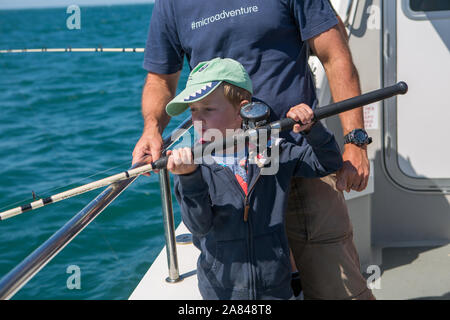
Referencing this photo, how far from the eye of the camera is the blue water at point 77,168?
602 centimetres

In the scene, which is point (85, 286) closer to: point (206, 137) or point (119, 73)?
point (206, 137)

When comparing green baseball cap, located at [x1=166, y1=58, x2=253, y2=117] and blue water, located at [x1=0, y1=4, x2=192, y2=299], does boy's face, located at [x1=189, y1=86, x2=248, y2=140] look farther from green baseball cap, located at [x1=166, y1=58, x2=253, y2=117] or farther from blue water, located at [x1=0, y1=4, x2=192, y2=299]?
blue water, located at [x1=0, y1=4, x2=192, y2=299]

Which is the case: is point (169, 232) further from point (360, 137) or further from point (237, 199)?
point (360, 137)

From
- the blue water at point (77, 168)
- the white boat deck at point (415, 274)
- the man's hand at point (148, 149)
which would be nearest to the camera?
the man's hand at point (148, 149)

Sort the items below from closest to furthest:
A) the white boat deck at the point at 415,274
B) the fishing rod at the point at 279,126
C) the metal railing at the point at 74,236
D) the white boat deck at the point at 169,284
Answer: the metal railing at the point at 74,236 < the fishing rod at the point at 279,126 < the white boat deck at the point at 169,284 < the white boat deck at the point at 415,274

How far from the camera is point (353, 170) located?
2033mm

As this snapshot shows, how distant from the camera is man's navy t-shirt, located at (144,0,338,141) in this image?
210cm

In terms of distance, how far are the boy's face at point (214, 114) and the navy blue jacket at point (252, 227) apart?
0.46 feet

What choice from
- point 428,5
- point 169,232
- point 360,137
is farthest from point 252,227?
point 428,5

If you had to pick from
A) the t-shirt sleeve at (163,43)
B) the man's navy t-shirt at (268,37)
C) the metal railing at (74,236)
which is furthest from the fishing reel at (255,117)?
the t-shirt sleeve at (163,43)

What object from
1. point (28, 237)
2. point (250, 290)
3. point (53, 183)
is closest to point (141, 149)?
point (250, 290)

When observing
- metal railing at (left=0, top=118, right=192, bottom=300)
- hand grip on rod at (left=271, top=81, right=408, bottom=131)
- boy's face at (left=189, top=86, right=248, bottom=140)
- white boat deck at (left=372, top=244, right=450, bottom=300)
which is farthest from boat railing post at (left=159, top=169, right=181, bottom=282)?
white boat deck at (left=372, top=244, right=450, bottom=300)

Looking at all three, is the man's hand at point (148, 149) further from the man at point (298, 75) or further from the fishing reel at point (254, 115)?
the fishing reel at point (254, 115)
